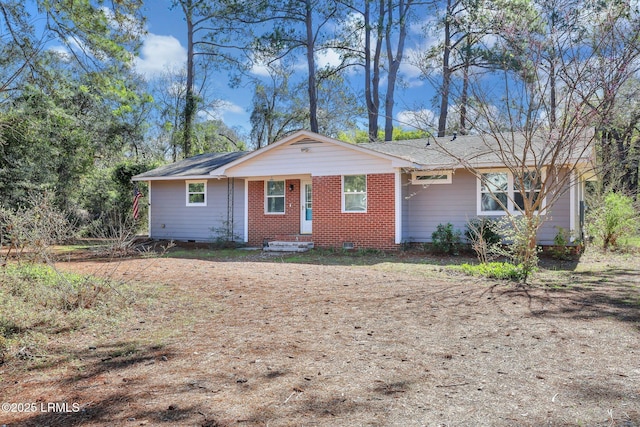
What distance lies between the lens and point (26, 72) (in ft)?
26.9

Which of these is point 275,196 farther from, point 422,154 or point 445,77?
point 445,77

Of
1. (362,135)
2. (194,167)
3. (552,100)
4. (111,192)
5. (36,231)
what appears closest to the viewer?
(36,231)

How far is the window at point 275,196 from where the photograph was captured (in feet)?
52.8

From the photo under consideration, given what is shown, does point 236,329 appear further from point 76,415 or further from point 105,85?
point 105,85

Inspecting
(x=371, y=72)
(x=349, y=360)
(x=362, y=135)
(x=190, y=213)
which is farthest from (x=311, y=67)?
(x=349, y=360)

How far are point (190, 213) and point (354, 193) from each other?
6951 millimetres

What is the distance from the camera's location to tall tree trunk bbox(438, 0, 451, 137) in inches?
414

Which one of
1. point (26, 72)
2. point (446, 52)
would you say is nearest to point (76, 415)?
point (26, 72)

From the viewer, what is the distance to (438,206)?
45.6ft

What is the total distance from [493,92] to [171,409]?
8863mm

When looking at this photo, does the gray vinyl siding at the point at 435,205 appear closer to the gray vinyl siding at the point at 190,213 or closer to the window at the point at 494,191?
the window at the point at 494,191

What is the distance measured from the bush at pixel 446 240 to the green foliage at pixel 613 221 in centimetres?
483

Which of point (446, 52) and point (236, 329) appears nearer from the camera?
point (236, 329)

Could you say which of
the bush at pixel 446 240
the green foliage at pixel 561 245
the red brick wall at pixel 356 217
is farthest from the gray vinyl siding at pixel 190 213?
the green foliage at pixel 561 245
